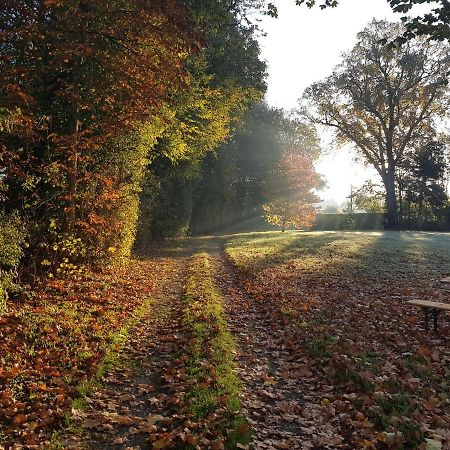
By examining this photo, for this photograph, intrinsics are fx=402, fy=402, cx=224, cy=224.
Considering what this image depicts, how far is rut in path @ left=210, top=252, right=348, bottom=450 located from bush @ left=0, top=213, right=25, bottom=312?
4.62 metres

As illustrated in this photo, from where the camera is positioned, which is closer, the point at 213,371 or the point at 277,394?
the point at 277,394

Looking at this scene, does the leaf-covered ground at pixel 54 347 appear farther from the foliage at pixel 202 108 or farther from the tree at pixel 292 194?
the tree at pixel 292 194

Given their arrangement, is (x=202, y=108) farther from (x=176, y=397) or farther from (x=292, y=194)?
(x=292, y=194)

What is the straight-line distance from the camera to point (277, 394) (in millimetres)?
5820

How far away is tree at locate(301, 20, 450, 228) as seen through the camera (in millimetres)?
39219

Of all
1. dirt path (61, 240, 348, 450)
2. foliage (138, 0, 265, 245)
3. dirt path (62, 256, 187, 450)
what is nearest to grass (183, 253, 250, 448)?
dirt path (61, 240, 348, 450)

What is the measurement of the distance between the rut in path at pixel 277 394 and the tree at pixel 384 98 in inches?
1474

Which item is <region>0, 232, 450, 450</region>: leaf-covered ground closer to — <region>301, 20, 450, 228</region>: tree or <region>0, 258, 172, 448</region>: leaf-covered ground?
<region>0, 258, 172, 448</region>: leaf-covered ground

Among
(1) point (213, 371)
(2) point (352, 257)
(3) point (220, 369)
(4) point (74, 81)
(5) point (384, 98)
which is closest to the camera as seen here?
(1) point (213, 371)

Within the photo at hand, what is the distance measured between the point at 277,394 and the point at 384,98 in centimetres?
4261

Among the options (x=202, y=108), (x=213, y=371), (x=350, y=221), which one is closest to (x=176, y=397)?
(x=213, y=371)

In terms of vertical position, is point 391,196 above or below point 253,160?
below

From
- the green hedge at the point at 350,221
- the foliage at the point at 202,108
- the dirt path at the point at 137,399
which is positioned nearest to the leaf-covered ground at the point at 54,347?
the dirt path at the point at 137,399

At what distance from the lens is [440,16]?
32.3ft
